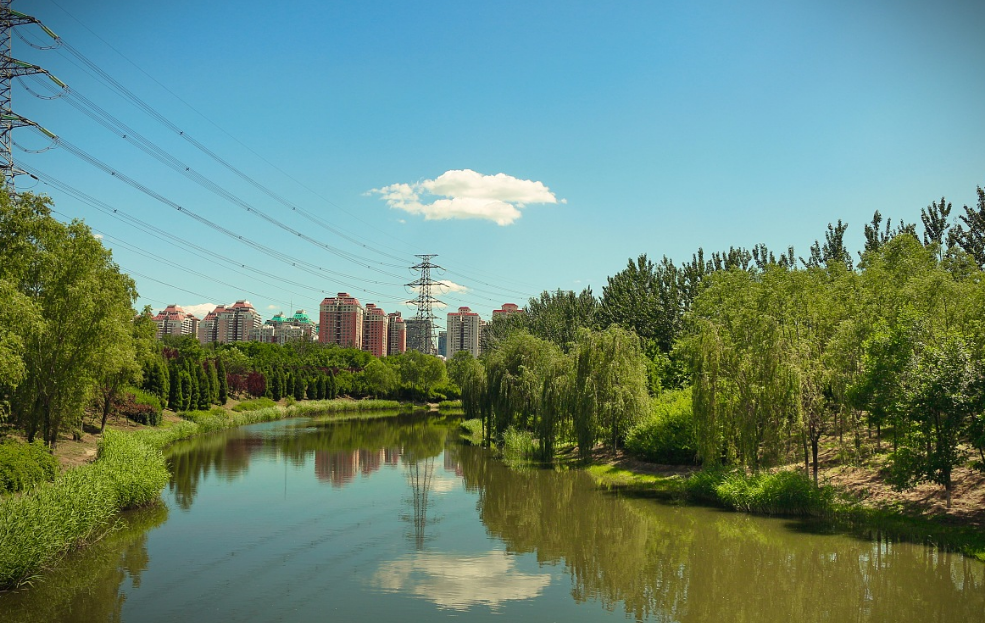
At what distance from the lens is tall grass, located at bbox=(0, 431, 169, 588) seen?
15.6 m

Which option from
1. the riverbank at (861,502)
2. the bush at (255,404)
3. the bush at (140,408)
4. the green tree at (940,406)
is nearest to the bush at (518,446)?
the riverbank at (861,502)

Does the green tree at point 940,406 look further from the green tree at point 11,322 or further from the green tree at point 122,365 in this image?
the green tree at point 122,365

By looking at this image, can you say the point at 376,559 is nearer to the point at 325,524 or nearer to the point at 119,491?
the point at 325,524

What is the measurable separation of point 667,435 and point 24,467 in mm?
27669

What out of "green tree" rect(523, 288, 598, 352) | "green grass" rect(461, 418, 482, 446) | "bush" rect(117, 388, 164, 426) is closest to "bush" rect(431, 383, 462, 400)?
"green tree" rect(523, 288, 598, 352)

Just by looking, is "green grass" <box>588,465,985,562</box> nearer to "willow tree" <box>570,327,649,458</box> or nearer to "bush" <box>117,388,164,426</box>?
"willow tree" <box>570,327,649,458</box>

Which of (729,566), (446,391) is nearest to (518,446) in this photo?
(729,566)

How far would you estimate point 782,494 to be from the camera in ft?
82.4

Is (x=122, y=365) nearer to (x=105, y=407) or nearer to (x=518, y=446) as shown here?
(x=105, y=407)

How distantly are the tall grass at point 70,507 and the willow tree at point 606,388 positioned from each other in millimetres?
20712

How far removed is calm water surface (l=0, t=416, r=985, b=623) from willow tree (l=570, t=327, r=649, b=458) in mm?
4565

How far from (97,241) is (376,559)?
70.1 ft

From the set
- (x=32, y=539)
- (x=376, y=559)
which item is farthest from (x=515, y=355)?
(x=32, y=539)

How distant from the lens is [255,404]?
7706 centimetres
